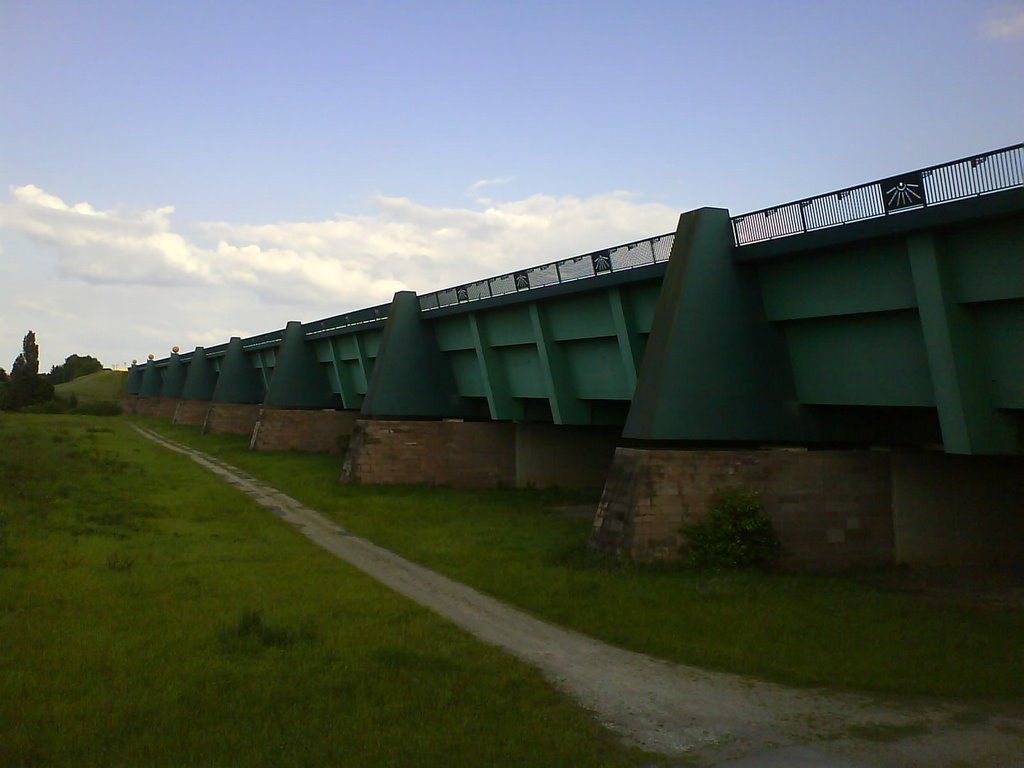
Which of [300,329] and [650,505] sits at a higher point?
[300,329]

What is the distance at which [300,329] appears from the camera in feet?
160

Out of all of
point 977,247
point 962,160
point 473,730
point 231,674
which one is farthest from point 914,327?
point 231,674

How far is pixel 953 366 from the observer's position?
14273 millimetres

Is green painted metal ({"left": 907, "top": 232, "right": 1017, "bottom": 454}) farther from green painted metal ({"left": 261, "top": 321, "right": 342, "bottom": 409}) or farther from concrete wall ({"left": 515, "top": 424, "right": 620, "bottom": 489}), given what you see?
green painted metal ({"left": 261, "top": 321, "right": 342, "bottom": 409})

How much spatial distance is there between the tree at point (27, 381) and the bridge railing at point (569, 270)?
8370 centimetres

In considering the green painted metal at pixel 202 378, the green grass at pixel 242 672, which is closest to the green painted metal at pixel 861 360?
the green grass at pixel 242 672

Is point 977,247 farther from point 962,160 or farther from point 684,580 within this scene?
point 684,580

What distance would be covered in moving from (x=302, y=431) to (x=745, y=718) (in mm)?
39736

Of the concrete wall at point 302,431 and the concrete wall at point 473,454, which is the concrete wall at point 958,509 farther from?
the concrete wall at point 302,431

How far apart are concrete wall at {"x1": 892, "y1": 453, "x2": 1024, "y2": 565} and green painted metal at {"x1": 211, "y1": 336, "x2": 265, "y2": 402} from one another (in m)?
52.2

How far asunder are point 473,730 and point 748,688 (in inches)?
145

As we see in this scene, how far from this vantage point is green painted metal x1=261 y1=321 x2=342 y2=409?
47.7 metres

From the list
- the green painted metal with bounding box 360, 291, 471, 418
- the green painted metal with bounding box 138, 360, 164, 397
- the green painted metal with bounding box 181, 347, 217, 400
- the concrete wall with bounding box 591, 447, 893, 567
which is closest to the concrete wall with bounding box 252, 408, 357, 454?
the green painted metal with bounding box 360, 291, 471, 418

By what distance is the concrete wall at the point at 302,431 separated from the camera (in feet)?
152
